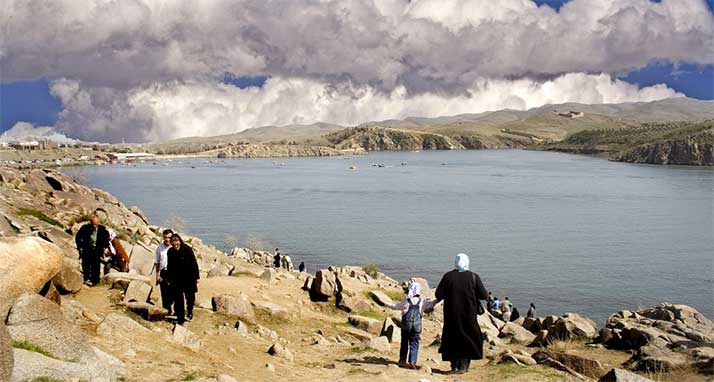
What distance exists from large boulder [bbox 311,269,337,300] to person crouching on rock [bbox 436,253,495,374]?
8.84 metres

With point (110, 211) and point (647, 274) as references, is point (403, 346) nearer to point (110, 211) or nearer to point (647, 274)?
point (110, 211)

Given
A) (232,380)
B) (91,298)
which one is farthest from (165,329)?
(232,380)

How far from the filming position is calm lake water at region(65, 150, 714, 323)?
39.1m

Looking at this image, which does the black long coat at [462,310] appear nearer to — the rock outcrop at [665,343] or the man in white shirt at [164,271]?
the rock outcrop at [665,343]

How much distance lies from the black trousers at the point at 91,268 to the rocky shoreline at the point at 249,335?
0.94ft

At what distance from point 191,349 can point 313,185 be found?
107213mm

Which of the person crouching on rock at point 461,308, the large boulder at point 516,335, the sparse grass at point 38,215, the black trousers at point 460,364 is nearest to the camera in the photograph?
the person crouching on rock at point 461,308

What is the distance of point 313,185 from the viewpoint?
119 m

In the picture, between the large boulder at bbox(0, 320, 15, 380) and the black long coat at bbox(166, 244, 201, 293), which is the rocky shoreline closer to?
the large boulder at bbox(0, 320, 15, 380)

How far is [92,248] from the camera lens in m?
16.0

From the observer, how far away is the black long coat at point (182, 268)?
13.0 meters

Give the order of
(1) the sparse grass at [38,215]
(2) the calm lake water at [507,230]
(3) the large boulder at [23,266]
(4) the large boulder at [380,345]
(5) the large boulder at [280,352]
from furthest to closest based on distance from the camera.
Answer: (2) the calm lake water at [507,230], (1) the sparse grass at [38,215], (4) the large boulder at [380,345], (5) the large boulder at [280,352], (3) the large boulder at [23,266]

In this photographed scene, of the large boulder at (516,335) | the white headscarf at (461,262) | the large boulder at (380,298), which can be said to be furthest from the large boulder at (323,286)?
the white headscarf at (461,262)

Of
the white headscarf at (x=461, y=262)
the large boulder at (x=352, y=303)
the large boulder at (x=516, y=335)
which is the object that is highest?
the white headscarf at (x=461, y=262)
